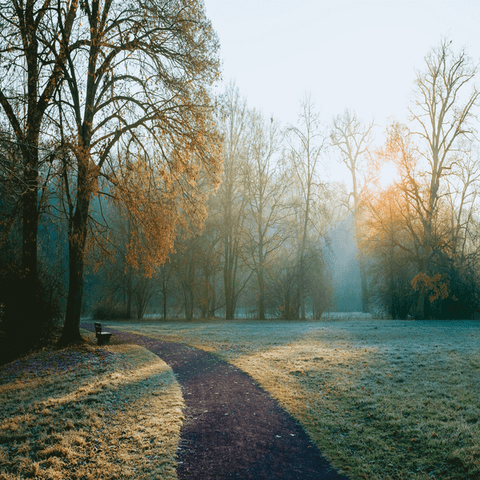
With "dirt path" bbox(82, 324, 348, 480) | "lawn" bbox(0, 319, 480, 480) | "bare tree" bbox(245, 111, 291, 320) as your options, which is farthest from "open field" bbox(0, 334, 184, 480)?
"bare tree" bbox(245, 111, 291, 320)

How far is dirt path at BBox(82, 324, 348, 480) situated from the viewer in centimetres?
385

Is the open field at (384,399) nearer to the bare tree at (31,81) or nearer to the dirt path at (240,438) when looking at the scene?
the dirt path at (240,438)

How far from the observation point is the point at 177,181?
10727 millimetres

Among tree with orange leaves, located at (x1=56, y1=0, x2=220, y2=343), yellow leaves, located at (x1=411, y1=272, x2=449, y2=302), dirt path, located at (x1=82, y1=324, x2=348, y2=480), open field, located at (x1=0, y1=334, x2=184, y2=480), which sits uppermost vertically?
tree with orange leaves, located at (x1=56, y1=0, x2=220, y2=343)

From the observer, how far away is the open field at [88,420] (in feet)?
12.7

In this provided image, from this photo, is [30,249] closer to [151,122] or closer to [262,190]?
[151,122]

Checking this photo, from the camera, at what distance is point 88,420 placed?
5.05 meters

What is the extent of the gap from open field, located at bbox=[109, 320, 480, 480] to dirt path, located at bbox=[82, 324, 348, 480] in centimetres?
28

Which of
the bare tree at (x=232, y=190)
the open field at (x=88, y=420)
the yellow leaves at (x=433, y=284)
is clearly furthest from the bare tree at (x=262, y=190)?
the open field at (x=88, y=420)

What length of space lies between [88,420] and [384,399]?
4.58 m

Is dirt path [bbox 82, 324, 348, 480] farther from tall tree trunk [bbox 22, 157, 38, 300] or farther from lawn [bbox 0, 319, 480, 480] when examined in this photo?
tall tree trunk [bbox 22, 157, 38, 300]

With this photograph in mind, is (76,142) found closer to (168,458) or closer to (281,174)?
(168,458)

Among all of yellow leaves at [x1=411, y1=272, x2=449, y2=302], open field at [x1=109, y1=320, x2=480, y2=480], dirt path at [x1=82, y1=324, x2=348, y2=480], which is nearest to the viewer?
dirt path at [x1=82, y1=324, x2=348, y2=480]

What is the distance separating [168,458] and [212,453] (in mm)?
518
